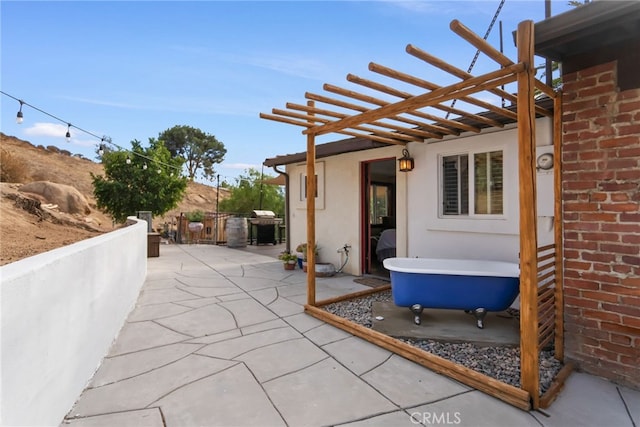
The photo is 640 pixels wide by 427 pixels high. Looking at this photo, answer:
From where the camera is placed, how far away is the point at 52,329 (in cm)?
195

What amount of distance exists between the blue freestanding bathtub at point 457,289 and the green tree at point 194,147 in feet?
105

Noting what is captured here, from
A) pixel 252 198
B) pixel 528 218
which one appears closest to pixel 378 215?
pixel 528 218

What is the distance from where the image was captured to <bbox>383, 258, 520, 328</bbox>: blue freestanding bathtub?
3730 mm

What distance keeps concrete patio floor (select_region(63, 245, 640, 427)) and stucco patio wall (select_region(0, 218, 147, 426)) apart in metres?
0.26

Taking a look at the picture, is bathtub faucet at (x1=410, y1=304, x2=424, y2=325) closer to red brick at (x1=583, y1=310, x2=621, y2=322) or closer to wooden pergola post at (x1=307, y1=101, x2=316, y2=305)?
wooden pergola post at (x1=307, y1=101, x2=316, y2=305)

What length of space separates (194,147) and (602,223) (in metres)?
35.9

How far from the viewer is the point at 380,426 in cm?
210

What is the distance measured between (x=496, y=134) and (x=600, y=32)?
7.18 feet

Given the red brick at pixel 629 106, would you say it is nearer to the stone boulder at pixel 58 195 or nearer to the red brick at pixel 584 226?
the red brick at pixel 584 226

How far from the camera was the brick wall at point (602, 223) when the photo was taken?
2.51 meters

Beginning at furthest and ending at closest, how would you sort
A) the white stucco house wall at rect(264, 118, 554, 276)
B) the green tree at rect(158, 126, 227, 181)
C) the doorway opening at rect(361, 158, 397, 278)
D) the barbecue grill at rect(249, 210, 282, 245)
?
1. the green tree at rect(158, 126, 227, 181)
2. the barbecue grill at rect(249, 210, 282, 245)
3. the doorway opening at rect(361, 158, 397, 278)
4. the white stucco house wall at rect(264, 118, 554, 276)

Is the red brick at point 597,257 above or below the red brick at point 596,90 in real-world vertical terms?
below

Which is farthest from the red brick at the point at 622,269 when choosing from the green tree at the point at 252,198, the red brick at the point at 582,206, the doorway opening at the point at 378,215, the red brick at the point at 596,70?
the green tree at the point at 252,198

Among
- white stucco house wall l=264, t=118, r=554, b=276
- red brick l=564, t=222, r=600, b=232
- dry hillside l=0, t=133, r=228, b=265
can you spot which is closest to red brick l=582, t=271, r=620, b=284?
red brick l=564, t=222, r=600, b=232
